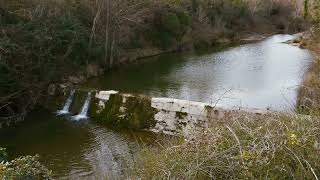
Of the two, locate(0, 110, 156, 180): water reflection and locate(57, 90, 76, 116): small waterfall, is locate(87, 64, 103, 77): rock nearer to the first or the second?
locate(57, 90, 76, 116): small waterfall

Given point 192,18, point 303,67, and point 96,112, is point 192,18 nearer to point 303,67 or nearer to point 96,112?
point 303,67

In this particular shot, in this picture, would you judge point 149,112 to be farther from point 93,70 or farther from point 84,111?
point 93,70

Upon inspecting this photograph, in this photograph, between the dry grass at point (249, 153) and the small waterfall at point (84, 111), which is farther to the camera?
the small waterfall at point (84, 111)

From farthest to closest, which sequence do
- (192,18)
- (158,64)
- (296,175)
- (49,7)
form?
(192,18) < (158,64) < (49,7) < (296,175)

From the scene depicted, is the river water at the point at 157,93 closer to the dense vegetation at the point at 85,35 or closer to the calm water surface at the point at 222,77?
the calm water surface at the point at 222,77

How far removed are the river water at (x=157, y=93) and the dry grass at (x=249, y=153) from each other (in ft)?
9.77

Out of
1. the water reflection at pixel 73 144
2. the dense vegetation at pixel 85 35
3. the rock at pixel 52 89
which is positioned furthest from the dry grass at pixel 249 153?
the rock at pixel 52 89

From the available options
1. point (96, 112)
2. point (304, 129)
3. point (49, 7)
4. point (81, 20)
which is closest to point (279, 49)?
point (81, 20)

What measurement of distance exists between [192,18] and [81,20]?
547 inches

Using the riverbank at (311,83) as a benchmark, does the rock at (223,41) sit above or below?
above

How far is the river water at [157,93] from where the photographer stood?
1212 centimetres

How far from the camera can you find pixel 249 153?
4398 millimetres

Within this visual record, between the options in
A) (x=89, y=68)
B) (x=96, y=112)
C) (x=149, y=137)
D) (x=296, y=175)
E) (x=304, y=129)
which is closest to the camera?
(x=296, y=175)

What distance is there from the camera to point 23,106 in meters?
16.2
